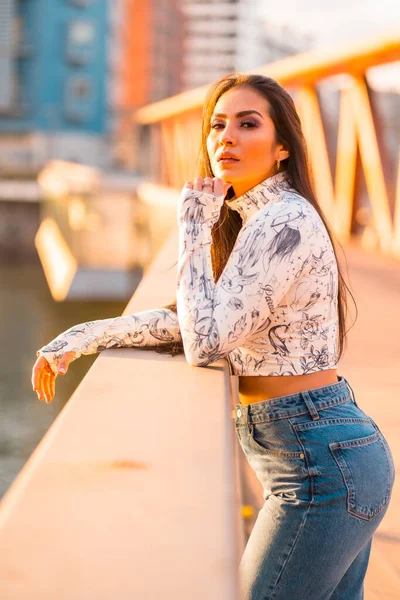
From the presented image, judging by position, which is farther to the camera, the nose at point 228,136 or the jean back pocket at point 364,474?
the nose at point 228,136

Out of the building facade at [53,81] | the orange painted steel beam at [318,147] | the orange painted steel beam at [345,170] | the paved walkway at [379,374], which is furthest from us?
the building facade at [53,81]

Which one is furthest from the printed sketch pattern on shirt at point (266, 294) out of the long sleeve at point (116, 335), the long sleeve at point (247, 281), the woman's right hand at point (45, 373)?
the woman's right hand at point (45, 373)

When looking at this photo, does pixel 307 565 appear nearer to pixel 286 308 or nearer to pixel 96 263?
pixel 286 308

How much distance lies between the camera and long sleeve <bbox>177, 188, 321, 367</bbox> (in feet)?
5.88

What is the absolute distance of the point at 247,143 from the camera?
205 centimetres

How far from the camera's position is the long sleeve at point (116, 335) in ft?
7.30

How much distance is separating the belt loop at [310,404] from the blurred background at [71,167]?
161 inches

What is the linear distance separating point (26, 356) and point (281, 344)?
62.2 feet

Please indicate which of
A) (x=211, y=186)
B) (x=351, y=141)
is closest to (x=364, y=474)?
(x=211, y=186)

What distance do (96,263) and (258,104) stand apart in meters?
20.4

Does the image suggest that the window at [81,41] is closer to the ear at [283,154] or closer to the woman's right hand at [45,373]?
the woman's right hand at [45,373]

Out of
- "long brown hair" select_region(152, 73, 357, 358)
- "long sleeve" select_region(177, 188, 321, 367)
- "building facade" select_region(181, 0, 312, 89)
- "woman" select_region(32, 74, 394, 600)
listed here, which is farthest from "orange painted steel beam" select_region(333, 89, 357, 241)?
"building facade" select_region(181, 0, 312, 89)

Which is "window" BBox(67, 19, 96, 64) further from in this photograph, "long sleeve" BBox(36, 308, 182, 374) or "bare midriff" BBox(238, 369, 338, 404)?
"bare midriff" BBox(238, 369, 338, 404)

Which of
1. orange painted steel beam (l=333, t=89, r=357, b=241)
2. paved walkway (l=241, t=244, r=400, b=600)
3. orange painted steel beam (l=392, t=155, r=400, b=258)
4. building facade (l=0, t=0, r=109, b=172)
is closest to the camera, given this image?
paved walkway (l=241, t=244, r=400, b=600)
